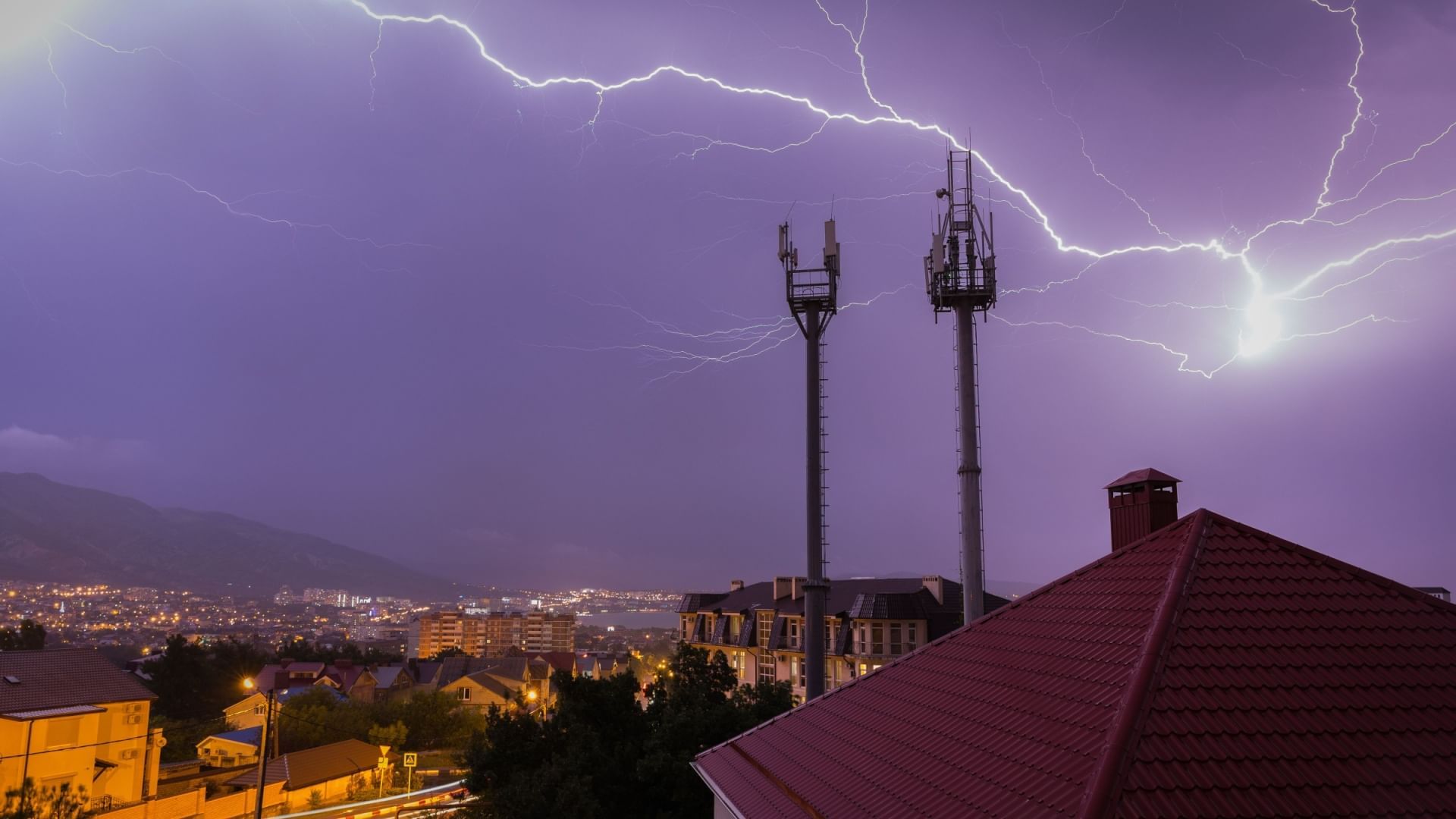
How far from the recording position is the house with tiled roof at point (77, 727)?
2903cm

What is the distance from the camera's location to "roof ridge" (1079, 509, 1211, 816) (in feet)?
21.3

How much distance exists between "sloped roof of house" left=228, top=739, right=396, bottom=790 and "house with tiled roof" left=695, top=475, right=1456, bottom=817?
33611 millimetres

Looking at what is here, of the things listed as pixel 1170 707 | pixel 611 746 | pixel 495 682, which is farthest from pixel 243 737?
pixel 1170 707

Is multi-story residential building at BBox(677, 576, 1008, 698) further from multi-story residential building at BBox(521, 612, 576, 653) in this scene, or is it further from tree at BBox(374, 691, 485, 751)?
multi-story residential building at BBox(521, 612, 576, 653)

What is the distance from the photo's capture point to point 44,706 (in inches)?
1203

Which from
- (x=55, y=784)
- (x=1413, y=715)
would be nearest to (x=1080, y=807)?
(x=1413, y=715)

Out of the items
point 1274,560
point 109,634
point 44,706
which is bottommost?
point 109,634

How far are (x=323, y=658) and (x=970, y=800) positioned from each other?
102697 mm

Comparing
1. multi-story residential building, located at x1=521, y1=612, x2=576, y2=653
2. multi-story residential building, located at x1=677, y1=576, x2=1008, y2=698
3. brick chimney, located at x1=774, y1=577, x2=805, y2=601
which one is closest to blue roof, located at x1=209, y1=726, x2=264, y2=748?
multi-story residential building, located at x1=677, y1=576, x2=1008, y2=698

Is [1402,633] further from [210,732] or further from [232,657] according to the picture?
[232,657]

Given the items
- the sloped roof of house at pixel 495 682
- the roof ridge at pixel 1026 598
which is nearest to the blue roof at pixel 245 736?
the sloped roof of house at pixel 495 682

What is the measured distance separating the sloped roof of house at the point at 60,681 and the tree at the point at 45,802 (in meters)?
5.12

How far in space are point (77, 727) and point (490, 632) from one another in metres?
154

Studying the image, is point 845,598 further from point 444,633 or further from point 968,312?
point 444,633
